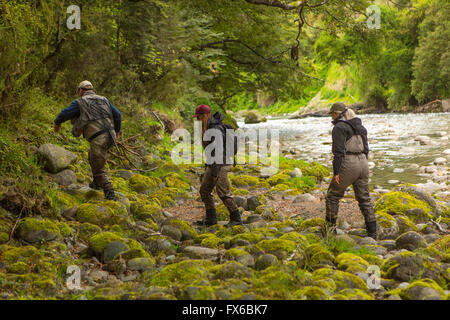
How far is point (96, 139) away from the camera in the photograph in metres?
6.38

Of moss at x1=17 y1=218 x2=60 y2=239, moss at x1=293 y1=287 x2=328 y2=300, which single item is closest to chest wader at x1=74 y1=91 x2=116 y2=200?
moss at x1=17 y1=218 x2=60 y2=239

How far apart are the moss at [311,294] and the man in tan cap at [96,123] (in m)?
3.93

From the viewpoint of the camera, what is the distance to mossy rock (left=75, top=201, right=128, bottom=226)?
5466mm

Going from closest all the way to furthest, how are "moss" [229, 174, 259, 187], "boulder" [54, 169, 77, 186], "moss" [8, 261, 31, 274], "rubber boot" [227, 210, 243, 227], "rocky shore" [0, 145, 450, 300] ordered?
"rocky shore" [0, 145, 450, 300] → "moss" [8, 261, 31, 274] → "rubber boot" [227, 210, 243, 227] → "boulder" [54, 169, 77, 186] → "moss" [229, 174, 259, 187]

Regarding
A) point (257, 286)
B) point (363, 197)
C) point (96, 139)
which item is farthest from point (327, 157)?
point (257, 286)

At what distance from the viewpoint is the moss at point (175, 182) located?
9.04 m

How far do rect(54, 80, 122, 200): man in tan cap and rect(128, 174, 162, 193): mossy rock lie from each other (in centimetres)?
165

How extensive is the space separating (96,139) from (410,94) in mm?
43924

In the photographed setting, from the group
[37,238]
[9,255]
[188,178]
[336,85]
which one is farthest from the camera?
[336,85]

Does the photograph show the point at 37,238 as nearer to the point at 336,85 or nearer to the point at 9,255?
the point at 9,255

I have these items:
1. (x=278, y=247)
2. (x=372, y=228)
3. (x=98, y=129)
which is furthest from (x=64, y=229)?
(x=372, y=228)

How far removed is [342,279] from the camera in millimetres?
Result: 3684

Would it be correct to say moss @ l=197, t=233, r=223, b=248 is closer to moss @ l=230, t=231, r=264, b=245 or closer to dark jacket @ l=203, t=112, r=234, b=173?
moss @ l=230, t=231, r=264, b=245
